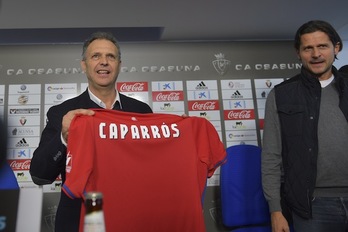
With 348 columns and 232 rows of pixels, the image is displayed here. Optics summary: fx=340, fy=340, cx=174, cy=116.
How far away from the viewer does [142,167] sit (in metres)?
1.50

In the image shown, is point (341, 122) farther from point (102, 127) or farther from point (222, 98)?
point (222, 98)

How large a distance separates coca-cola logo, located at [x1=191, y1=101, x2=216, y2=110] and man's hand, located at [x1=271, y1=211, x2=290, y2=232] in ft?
4.67

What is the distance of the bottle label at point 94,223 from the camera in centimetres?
65

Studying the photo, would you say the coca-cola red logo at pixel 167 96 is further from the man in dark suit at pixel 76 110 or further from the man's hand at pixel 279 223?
the man's hand at pixel 279 223

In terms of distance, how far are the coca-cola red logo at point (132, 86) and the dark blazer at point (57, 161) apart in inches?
49.3

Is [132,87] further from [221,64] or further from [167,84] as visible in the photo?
[221,64]

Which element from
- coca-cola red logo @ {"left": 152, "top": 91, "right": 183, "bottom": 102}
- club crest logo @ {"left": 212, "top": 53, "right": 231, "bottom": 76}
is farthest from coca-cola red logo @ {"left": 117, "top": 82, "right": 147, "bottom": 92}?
club crest logo @ {"left": 212, "top": 53, "right": 231, "bottom": 76}

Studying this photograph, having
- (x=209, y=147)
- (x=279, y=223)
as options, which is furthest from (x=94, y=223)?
(x=279, y=223)

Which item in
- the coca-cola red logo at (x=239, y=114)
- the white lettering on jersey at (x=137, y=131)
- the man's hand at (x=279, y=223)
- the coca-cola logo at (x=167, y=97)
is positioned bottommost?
the man's hand at (x=279, y=223)

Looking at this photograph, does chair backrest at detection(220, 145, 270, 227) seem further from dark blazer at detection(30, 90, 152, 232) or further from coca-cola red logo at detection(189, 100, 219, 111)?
dark blazer at detection(30, 90, 152, 232)

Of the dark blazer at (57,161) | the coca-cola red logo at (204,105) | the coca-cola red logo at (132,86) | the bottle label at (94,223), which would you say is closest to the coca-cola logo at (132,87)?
the coca-cola red logo at (132,86)

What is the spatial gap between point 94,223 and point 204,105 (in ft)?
7.97

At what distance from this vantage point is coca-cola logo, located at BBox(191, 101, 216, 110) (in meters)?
3.02

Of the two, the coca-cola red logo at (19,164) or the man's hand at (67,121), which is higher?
the man's hand at (67,121)
